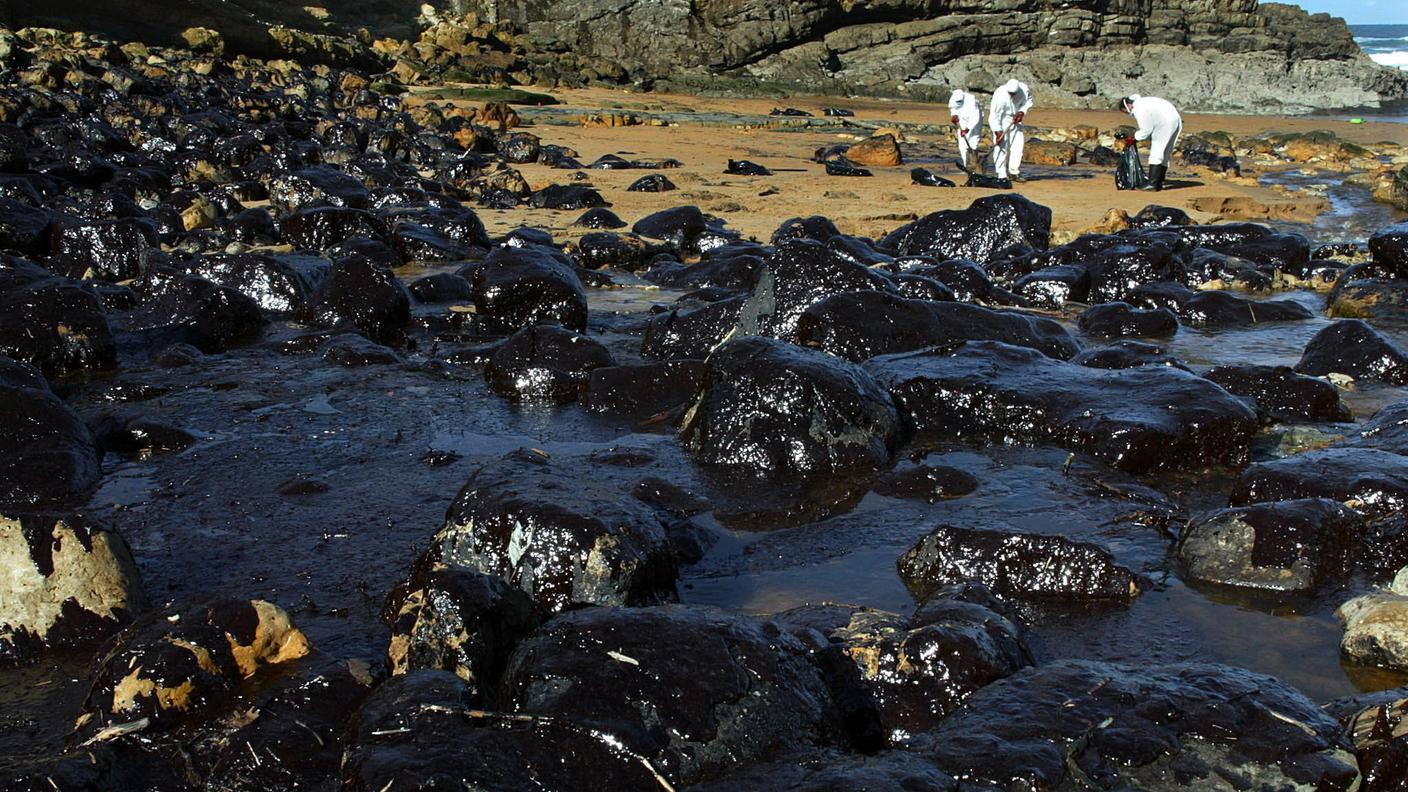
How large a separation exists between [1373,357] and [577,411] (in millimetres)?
4541

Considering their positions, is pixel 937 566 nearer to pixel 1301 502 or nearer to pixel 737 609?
pixel 737 609

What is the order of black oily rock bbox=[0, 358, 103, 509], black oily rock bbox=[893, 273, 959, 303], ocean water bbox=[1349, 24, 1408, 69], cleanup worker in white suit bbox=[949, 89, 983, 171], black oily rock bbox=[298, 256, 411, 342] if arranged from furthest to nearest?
ocean water bbox=[1349, 24, 1408, 69] → cleanup worker in white suit bbox=[949, 89, 983, 171] → black oily rock bbox=[893, 273, 959, 303] → black oily rock bbox=[298, 256, 411, 342] → black oily rock bbox=[0, 358, 103, 509]

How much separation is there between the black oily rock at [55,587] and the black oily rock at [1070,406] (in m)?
3.66

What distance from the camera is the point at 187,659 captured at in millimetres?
3221

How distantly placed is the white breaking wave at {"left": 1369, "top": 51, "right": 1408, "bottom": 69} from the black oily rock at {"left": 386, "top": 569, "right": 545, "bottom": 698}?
2823 inches

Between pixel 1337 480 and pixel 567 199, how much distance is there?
33.7ft

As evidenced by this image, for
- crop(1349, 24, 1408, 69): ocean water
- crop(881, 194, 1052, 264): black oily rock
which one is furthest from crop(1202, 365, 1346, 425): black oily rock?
crop(1349, 24, 1408, 69): ocean water

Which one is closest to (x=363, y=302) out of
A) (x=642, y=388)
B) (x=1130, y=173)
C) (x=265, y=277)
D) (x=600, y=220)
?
(x=265, y=277)

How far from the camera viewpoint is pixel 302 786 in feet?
9.67

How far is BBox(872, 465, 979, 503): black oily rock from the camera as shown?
5.14 meters

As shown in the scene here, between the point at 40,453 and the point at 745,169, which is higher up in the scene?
the point at 745,169

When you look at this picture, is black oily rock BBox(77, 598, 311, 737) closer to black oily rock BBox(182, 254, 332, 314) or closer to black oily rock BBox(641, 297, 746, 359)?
black oily rock BBox(641, 297, 746, 359)

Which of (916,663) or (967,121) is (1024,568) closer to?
(916,663)

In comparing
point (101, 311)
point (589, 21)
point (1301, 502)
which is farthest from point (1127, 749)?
point (589, 21)
